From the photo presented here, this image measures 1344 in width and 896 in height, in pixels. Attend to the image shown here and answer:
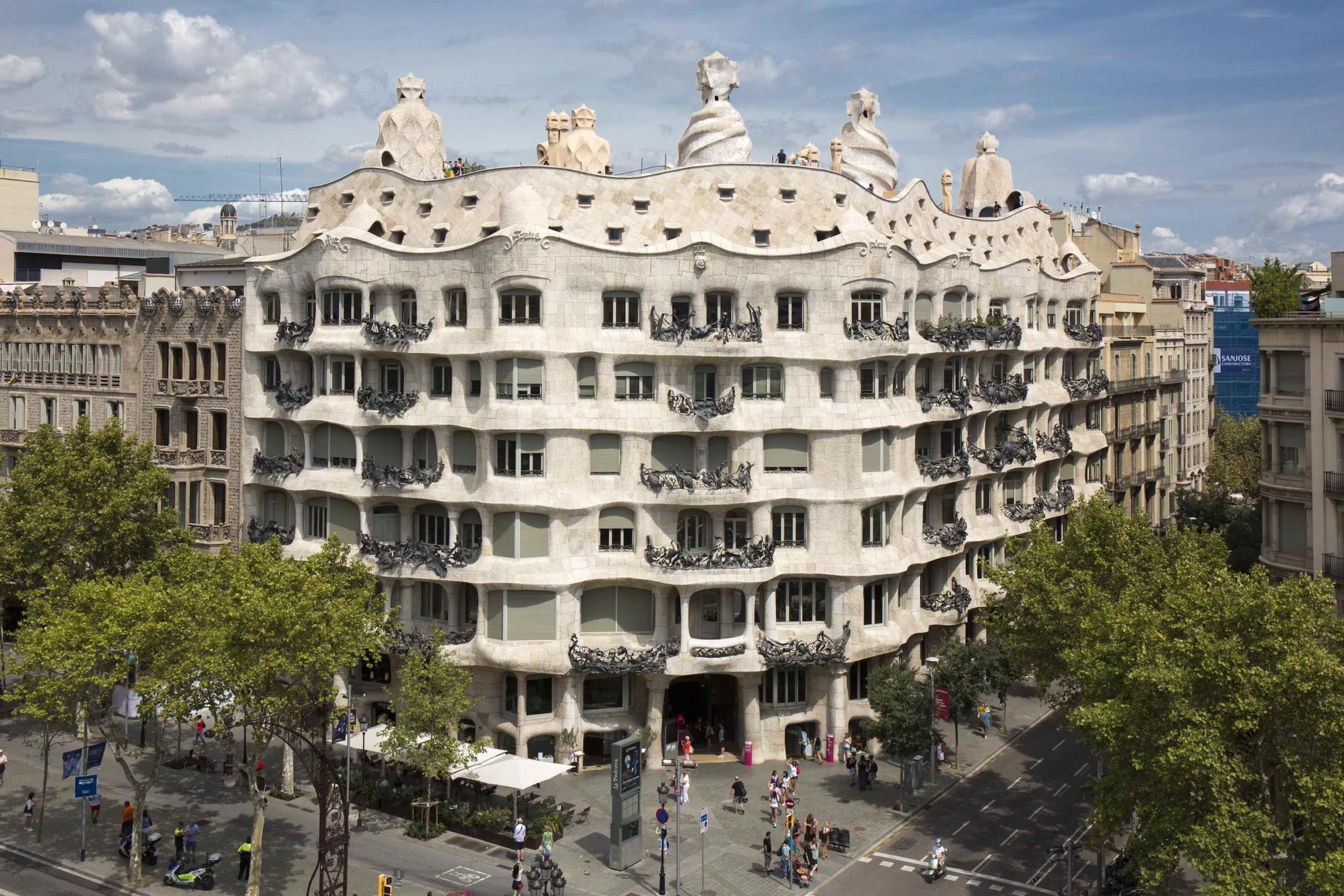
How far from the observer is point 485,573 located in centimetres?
5947

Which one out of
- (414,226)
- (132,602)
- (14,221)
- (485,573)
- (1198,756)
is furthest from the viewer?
(14,221)

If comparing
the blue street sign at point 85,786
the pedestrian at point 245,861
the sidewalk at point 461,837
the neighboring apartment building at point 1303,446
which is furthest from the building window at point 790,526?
the blue street sign at point 85,786

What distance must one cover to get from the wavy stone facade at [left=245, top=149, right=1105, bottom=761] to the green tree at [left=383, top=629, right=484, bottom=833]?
474 cm

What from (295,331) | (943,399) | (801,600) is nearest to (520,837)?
(801,600)

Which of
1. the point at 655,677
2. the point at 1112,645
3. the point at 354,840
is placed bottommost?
the point at 354,840

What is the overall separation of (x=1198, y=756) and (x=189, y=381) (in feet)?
186

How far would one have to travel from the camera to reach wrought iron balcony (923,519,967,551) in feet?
222

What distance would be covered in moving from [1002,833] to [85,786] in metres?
37.2

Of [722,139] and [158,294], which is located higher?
[722,139]

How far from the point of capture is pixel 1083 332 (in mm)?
83625

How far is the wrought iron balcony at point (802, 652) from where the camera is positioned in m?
60.9

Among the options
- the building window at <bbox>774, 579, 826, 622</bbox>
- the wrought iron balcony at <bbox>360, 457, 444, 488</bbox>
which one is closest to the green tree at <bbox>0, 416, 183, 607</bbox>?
the wrought iron balcony at <bbox>360, 457, 444, 488</bbox>

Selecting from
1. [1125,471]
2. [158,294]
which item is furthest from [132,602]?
[1125,471]

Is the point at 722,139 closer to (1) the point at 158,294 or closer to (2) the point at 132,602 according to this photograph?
(1) the point at 158,294
